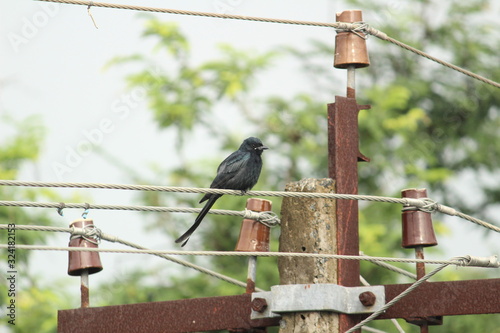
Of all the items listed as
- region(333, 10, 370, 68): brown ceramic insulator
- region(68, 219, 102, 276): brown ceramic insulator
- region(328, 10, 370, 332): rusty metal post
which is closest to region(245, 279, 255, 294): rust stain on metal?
region(328, 10, 370, 332): rusty metal post

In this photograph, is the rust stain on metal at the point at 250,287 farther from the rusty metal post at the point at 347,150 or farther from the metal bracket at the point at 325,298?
the rusty metal post at the point at 347,150

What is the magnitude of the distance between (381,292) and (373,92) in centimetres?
950

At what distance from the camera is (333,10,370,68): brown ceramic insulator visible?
6.56 meters

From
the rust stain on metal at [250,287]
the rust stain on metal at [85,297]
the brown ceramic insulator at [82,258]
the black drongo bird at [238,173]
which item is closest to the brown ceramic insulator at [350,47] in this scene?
the rust stain on metal at [250,287]

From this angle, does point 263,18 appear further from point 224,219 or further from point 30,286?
point 30,286

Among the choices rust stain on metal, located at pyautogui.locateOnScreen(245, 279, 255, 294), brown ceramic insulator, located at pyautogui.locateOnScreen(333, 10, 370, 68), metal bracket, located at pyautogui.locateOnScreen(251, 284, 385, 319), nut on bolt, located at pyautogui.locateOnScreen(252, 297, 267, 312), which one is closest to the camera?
metal bracket, located at pyautogui.locateOnScreen(251, 284, 385, 319)

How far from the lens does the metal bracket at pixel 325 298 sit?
559cm

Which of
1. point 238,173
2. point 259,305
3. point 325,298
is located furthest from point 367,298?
point 238,173

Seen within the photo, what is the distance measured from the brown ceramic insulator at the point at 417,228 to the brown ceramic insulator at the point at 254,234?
0.96 m

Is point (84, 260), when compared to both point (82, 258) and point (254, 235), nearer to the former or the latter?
point (82, 258)

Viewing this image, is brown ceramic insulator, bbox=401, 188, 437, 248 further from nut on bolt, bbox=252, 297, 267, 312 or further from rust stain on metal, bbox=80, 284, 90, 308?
rust stain on metal, bbox=80, 284, 90, 308

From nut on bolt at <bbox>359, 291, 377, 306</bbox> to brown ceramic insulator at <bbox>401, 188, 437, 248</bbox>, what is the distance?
1.87 ft

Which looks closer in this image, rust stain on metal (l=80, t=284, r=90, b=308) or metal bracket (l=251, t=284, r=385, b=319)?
metal bracket (l=251, t=284, r=385, b=319)

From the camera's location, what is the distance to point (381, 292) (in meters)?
5.68
